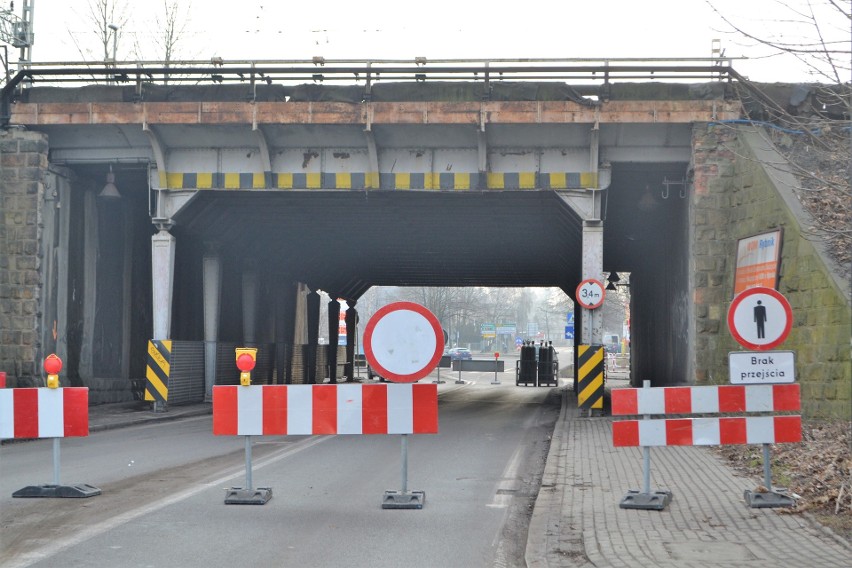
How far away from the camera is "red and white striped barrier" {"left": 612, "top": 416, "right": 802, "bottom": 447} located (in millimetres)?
8750

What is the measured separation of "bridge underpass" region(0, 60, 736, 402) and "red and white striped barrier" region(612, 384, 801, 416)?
443 inches

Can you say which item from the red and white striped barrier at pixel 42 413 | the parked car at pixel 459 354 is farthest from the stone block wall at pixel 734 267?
the parked car at pixel 459 354

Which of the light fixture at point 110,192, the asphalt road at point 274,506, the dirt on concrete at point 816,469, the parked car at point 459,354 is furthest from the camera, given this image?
the parked car at point 459,354

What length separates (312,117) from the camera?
19.8 metres

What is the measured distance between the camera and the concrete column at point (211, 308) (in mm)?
25828

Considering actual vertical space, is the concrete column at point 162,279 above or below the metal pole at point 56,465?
above

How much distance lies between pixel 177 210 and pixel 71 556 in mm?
15429

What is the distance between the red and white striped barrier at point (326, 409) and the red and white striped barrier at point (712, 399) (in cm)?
172

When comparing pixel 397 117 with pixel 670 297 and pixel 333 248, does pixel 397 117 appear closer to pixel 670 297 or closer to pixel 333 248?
pixel 670 297

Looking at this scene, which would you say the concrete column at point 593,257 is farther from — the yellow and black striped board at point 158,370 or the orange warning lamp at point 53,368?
the orange warning lamp at point 53,368

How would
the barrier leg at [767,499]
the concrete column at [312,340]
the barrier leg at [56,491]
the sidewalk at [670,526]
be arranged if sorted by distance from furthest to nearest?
the concrete column at [312,340], the barrier leg at [56,491], the barrier leg at [767,499], the sidewalk at [670,526]

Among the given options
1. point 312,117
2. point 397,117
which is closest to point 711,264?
point 397,117

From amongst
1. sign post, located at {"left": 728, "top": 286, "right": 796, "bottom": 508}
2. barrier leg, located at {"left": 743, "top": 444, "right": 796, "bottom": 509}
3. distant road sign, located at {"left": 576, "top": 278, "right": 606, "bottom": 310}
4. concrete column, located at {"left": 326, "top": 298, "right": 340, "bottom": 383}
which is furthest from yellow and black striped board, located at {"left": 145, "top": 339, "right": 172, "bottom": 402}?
concrete column, located at {"left": 326, "top": 298, "right": 340, "bottom": 383}

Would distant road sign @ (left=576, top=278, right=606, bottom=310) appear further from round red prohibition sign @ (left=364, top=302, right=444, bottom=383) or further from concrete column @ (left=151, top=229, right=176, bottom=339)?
round red prohibition sign @ (left=364, top=302, right=444, bottom=383)
